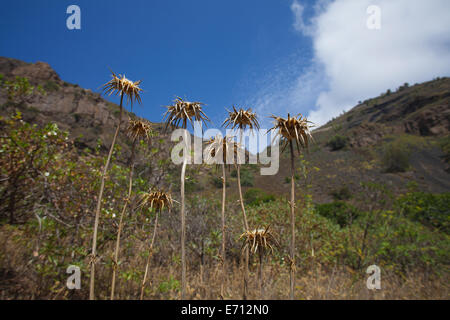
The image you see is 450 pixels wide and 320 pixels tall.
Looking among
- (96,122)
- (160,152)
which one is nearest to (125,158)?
(160,152)

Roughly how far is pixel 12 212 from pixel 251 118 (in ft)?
17.5

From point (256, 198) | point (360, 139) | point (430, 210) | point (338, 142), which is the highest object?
point (360, 139)

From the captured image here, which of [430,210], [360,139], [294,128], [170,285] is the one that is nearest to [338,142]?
[360,139]

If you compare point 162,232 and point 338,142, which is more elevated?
point 338,142

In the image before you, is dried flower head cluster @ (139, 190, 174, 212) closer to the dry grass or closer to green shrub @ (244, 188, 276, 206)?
the dry grass

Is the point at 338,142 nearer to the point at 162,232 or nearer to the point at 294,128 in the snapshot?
the point at 162,232

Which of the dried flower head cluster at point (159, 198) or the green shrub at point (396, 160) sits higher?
the green shrub at point (396, 160)

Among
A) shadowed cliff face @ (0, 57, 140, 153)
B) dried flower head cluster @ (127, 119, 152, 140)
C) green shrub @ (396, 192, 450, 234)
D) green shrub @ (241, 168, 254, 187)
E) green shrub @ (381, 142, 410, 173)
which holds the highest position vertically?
shadowed cliff face @ (0, 57, 140, 153)

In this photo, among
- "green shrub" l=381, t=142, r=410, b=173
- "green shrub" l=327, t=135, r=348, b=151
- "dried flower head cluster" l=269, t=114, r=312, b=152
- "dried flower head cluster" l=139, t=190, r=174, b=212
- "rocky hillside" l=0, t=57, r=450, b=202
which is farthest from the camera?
"green shrub" l=327, t=135, r=348, b=151

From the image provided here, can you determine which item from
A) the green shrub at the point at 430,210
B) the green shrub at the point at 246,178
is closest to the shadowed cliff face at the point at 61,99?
the green shrub at the point at 246,178

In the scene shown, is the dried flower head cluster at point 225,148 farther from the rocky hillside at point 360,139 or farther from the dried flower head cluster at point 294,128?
Result: the rocky hillside at point 360,139

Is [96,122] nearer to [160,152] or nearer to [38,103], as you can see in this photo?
[38,103]

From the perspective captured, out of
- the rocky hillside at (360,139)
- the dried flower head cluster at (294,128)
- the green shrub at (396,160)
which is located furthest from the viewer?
the green shrub at (396,160)

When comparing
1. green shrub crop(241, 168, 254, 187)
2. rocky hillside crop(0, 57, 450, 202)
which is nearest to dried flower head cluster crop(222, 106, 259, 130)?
rocky hillside crop(0, 57, 450, 202)
